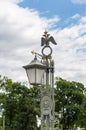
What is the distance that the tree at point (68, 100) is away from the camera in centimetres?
7482

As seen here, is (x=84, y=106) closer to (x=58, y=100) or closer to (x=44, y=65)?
(x=58, y=100)

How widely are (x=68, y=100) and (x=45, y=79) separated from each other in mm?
66711

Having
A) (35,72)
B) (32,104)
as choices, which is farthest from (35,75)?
(32,104)

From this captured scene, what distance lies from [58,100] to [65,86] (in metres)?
3.26

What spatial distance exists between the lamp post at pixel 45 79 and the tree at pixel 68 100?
6485 centimetres

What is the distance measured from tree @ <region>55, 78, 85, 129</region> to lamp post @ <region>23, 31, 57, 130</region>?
64.8 m

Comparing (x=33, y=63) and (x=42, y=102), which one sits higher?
(x=33, y=63)

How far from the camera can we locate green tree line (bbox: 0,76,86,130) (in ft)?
226

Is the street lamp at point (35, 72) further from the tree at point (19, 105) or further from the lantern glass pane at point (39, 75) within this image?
the tree at point (19, 105)

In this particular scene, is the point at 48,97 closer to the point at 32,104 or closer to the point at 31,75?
the point at 31,75

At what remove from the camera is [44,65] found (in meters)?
9.19

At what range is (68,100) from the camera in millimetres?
75625

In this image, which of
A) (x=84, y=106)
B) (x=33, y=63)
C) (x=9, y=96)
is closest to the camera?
(x=33, y=63)

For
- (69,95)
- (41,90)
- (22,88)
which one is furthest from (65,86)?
(41,90)
